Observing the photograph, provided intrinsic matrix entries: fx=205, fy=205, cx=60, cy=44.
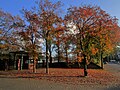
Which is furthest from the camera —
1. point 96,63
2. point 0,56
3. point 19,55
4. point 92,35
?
point 96,63

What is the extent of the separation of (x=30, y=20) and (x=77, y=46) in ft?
24.1

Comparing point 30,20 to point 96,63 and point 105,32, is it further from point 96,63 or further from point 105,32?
point 96,63

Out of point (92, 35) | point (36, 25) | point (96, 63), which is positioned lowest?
point (96, 63)

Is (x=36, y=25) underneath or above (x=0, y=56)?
above

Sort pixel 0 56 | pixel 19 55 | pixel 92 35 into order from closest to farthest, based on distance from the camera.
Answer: pixel 92 35
pixel 0 56
pixel 19 55

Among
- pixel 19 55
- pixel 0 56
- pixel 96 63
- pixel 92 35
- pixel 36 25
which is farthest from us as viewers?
pixel 96 63

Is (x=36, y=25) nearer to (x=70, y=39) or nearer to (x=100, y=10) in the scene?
(x=70, y=39)

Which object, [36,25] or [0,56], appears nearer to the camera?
[36,25]

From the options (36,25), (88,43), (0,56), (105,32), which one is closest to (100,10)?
(105,32)

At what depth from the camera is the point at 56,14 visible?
2636 centimetres

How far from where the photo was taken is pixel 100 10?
73.8 ft

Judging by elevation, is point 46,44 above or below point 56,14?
below

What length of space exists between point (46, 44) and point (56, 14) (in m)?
4.23

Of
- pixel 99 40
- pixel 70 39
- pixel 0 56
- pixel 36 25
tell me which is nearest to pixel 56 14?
pixel 36 25
